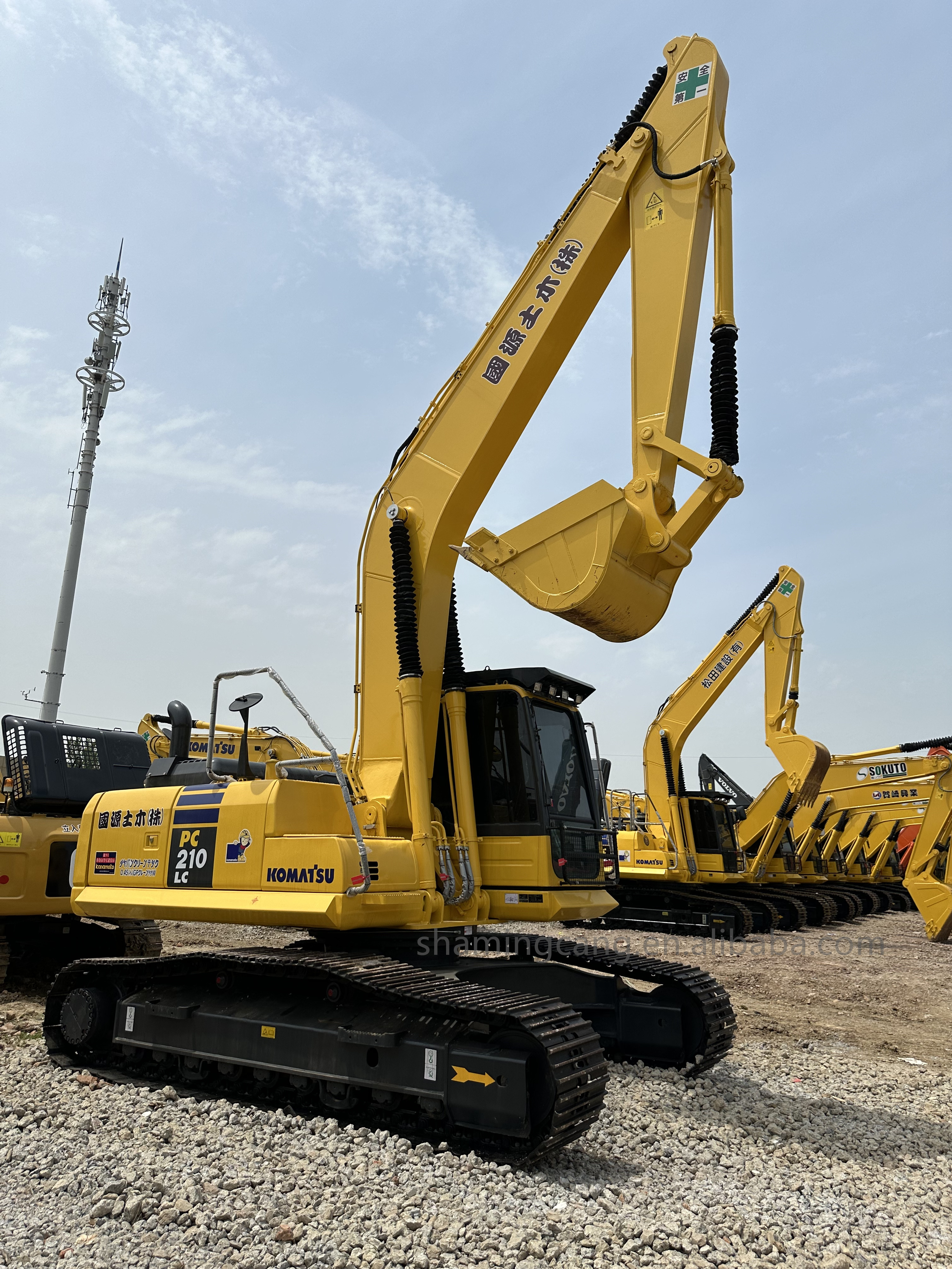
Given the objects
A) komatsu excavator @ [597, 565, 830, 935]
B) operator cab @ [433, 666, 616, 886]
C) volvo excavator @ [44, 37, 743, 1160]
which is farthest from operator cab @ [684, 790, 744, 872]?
operator cab @ [433, 666, 616, 886]

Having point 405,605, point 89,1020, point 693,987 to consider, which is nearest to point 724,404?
point 405,605

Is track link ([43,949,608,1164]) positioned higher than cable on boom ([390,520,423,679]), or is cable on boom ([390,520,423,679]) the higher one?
cable on boom ([390,520,423,679])

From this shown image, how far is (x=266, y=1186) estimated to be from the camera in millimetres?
4633

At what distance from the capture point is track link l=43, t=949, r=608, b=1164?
494cm

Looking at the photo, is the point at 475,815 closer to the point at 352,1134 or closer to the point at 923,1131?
the point at 352,1134

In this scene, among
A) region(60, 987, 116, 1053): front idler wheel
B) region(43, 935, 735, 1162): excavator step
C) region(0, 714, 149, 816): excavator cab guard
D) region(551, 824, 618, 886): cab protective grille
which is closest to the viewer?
Result: region(43, 935, 735, 1162): excavator step

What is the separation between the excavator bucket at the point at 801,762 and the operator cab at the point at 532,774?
44.3ft

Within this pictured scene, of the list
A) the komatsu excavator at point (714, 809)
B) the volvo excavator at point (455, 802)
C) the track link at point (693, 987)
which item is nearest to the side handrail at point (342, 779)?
the volvo excavator at point (455, 802)

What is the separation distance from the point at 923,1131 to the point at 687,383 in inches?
207

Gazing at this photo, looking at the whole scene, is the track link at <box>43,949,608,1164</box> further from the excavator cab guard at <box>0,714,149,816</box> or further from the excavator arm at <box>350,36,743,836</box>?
the excavator cab guard at <box>0,714,149,816</box>

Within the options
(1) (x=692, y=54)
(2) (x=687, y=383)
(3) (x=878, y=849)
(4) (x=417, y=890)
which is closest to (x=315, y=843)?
(4) (x=417, y=890)

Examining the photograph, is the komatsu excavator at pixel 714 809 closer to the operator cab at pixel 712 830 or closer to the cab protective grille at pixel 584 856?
the operator cab at pixel 712 830

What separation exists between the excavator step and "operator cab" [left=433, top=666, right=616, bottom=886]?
981mm

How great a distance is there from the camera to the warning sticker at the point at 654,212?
6.91m
